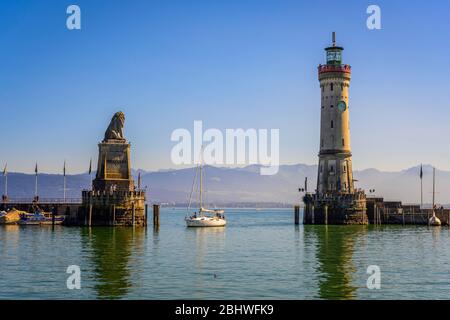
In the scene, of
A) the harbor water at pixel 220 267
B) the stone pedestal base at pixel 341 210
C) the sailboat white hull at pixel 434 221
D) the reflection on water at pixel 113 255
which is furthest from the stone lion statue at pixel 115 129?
the sailboat white hull at pixel 434 221

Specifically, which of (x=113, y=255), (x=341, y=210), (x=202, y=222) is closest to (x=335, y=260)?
(x=113, y=255)

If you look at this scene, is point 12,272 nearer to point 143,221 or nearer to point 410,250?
point 410,250

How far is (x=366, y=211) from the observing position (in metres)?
106

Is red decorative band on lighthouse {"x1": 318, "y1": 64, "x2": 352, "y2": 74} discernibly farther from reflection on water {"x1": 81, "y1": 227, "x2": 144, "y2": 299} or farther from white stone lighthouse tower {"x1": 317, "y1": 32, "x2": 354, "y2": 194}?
reflection on water {"x1": 81, "y1": 227, "x2": 144, "y2": 299}

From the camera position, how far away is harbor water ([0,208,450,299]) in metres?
35.5

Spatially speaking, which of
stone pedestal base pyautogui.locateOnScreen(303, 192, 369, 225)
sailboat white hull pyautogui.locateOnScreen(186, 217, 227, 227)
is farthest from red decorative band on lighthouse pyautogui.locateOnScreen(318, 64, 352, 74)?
sailboat white hull pyautogui.locateOnScreen(186, 217, 227, 227)

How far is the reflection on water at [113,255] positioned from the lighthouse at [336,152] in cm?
3267

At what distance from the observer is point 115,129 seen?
96250mm

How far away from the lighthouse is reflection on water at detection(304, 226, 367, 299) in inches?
396

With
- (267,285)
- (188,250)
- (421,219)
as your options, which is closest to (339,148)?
(421,219)

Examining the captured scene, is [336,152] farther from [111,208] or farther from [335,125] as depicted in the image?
[111,208]

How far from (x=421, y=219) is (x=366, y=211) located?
10.5 metres

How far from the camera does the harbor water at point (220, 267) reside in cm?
3553

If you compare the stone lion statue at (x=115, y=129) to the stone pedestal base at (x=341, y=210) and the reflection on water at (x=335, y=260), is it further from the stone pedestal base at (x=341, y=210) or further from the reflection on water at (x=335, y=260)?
the stone pedestal base at (x=341, y=210)
